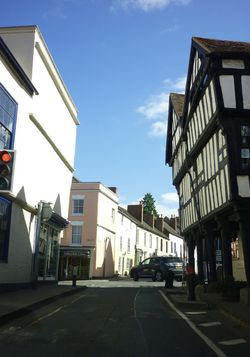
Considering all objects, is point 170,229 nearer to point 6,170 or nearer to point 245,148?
point 245,148

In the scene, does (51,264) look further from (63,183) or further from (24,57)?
(24,57)

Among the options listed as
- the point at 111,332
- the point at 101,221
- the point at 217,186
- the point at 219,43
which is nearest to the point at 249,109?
the point at 217,186

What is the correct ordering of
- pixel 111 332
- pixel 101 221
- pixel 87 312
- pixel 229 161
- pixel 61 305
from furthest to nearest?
pixel 101 221 → pixel 229 161 → pixel 61 305 → pixel 87 312 → pixel 111 332

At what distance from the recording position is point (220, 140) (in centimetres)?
1761

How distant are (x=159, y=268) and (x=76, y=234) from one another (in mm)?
12080

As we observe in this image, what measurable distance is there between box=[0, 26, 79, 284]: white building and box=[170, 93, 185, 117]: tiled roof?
6740 mm

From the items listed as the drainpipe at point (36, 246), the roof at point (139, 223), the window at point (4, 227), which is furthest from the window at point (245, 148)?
the roof at point (139, 223)

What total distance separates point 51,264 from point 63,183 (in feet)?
17.1

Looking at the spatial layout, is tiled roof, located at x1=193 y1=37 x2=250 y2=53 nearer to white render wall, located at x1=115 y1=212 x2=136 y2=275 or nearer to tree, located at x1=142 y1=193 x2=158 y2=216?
white render wall, located at x1=115 y1=212 x2=136 y2=275

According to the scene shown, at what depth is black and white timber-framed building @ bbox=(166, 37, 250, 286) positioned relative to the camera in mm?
16141

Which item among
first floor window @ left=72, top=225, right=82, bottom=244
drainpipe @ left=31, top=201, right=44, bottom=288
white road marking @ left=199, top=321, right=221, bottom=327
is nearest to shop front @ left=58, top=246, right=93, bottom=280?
first floor window @ left=72, top=225, right=82, bottom=244

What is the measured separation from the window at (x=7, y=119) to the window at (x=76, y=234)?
28.4 meters

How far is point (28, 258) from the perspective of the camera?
67.7 feet

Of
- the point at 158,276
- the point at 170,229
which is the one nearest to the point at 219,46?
the point at 158,276
